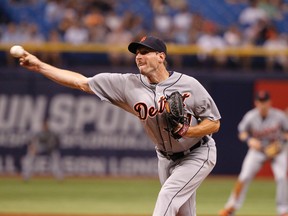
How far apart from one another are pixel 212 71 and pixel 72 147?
3818 mm

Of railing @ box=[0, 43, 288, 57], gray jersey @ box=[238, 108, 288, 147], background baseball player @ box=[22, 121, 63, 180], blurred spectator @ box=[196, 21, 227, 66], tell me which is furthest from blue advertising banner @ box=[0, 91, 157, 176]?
gray jersey @ box=[238, 108, 288, 147]

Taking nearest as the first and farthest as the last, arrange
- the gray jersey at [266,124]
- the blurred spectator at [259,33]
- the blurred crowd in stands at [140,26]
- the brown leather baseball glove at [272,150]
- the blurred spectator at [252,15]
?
the brown leather baseball glove at [272,150] < the gray jersey at [266,124] < the blurred crowd in stands at [140,26] < the blurred spectator at [259,33] < the blurred spectator at [252,15]

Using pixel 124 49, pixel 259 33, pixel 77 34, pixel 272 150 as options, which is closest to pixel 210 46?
pixel 259 33

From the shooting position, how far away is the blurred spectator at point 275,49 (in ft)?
61.0

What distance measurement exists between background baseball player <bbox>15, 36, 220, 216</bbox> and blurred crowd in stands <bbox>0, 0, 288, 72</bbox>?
1084 cm

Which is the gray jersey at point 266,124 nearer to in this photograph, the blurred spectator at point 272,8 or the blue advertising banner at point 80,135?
the blue advertising banner at point 80,135

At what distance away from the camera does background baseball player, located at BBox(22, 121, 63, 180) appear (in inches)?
696

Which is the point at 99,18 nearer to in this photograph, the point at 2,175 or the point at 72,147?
the point at 72,147

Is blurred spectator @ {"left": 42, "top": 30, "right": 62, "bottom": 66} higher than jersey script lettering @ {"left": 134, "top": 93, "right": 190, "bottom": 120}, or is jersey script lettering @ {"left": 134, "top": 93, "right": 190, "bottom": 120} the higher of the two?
blurred spectator @ {"left": 42, "top": 30, "right": 62, "bottom": 66}

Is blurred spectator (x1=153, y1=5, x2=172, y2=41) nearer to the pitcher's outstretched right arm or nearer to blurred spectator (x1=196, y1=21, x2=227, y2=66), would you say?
blurred spectator (x1=196, y1=21, x2=227, y2=66)

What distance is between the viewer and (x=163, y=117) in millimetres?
7000

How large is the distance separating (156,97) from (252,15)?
13327 mm

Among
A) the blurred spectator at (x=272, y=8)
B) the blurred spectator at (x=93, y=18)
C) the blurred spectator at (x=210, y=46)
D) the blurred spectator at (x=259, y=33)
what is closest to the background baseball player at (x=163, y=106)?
the blurred spectator at (x=210, y=46)

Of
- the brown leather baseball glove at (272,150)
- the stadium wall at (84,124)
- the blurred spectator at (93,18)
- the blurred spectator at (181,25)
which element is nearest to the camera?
the brown leather baseball glove at (272,150)
